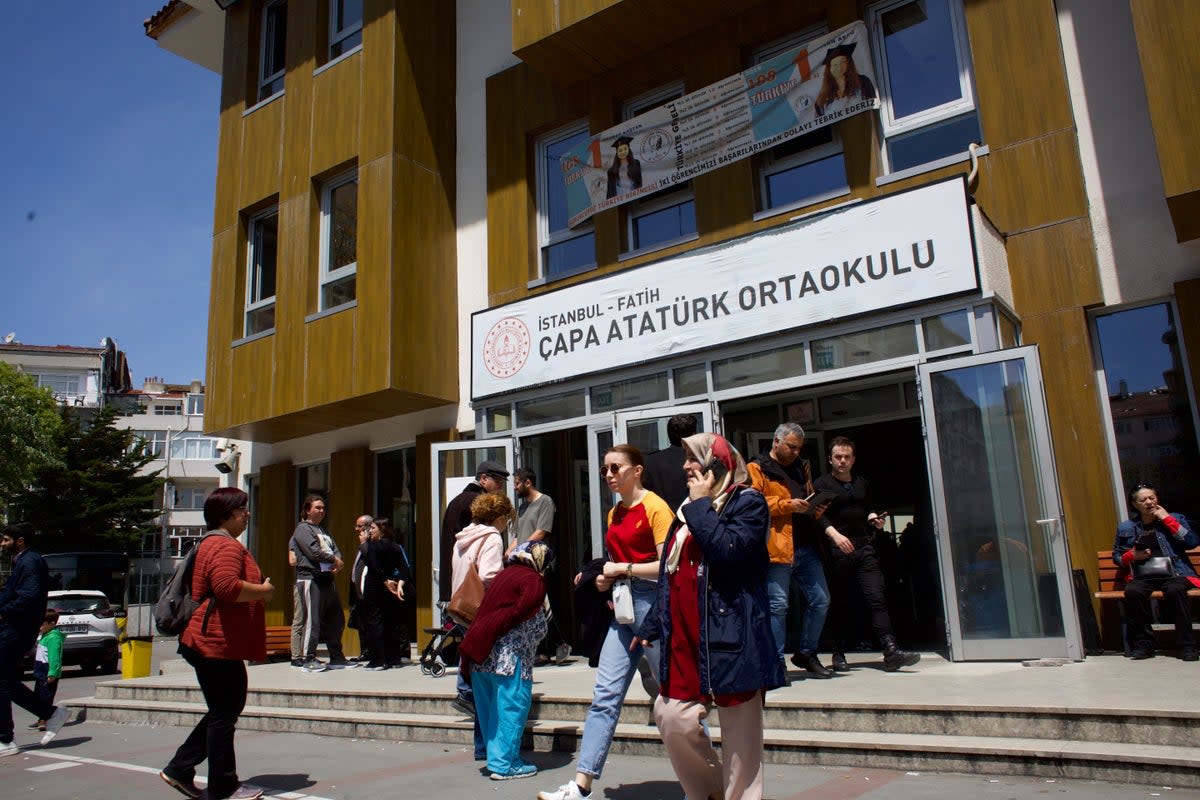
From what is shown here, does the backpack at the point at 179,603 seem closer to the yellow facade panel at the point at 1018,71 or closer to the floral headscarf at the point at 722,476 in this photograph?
the floral headscarf at the point at 722,476

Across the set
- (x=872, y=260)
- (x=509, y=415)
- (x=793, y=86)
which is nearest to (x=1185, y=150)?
(x=872, y=260)

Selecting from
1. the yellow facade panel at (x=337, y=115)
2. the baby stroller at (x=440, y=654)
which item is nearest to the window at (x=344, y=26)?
the yellow facade panel at (x=337, y=115)

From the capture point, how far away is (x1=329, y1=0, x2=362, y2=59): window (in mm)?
13164

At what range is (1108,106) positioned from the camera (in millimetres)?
7703

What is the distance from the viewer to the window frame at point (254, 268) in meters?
13.5

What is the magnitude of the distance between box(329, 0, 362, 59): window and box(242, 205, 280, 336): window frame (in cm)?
254

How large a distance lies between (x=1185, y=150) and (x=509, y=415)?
23.5 ft

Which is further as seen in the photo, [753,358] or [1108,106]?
[753,358]

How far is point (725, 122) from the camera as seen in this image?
9727 mm

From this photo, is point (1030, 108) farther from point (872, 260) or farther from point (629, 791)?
point (629, 791)

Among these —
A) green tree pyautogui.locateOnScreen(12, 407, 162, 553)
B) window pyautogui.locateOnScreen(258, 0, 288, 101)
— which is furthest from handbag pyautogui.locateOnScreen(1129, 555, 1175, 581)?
green tree pyautogui.locateOnScreen(12, 407, 162, 553)

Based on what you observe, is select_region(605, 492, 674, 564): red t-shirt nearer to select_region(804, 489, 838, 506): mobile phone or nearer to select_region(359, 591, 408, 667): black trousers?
select_region(804, 489, 838, 506): mobile phone

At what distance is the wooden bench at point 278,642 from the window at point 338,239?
4.64 metres

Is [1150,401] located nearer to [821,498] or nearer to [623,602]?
[821,498]
